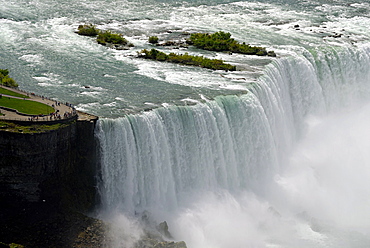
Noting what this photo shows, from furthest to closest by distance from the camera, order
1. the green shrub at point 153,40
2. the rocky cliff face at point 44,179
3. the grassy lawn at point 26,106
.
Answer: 1. the green shrub at point 153,40
2. the grassy lawn at point 26,106
3. the rocky cliff face at point 44,179

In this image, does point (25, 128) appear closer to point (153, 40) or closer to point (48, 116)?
point (48, 116)

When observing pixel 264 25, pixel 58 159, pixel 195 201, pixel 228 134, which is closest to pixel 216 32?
pixel 264 25

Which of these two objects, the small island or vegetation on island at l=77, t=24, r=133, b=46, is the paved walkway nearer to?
the small island

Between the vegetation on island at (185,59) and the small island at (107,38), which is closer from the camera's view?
the vegetation on island at (185,59)

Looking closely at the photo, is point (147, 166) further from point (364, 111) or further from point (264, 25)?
point (264, 25)

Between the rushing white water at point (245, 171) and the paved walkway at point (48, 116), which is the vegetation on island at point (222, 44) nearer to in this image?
the rushing white water at point (245, 171)

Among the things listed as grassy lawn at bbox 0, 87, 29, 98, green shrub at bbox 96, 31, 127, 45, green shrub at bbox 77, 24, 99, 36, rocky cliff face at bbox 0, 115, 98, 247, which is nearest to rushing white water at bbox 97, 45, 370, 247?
rocky cliff face at bbox 0, 115, 98, 247

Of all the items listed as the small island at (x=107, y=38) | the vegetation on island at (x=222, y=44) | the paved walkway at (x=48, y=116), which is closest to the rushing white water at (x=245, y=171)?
the paved walkway at (x=48, y=116)
